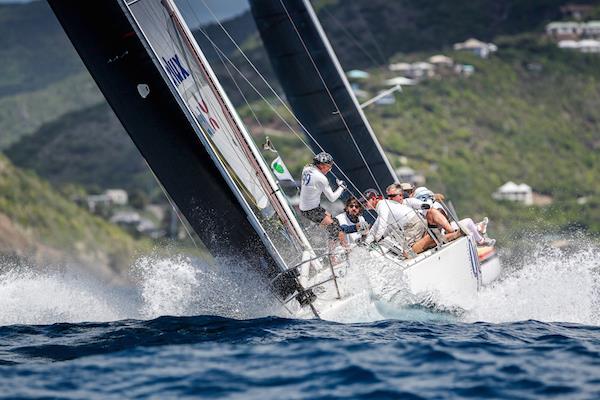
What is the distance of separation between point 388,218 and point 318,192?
729 millimetres

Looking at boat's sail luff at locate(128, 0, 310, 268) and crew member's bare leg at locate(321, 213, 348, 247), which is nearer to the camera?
boat's sail luff at locate(128, 0, 310, 268)

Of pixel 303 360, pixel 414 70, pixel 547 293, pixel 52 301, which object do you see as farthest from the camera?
pixel 414 70

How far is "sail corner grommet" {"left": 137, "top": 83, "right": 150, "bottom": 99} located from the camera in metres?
9.77

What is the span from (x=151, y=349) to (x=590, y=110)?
4633 cm

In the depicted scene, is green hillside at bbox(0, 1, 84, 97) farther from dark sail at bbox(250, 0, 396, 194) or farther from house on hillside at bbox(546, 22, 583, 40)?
dark sail at bbox(250, 0, 396, 194)

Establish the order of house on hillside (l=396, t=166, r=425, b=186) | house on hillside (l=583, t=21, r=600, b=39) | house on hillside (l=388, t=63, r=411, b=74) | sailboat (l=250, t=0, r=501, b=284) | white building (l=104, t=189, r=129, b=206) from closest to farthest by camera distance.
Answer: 1. sailboat (l=250, t=0, r=501, b=284)
2. house on hillside (l=396, t=166, r=425, b=186)
3. white building (l=104, t=189, r=129, b=206)
4. house on hillside (l=388, t=63, r=411, b=74)
5. house on hillside (l=583, t=21, r=600, b=39)

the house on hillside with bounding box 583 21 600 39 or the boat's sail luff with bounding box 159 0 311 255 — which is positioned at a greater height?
the boat's sail luff with bounding box 159 0 311 255

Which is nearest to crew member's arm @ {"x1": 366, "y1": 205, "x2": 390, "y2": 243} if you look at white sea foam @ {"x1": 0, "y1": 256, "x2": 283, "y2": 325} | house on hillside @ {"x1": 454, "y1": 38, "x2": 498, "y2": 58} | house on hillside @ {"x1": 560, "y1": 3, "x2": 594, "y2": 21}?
white sea foam @ {"x1": 0, "y1": 256, "x2": 283, "y2": 325}

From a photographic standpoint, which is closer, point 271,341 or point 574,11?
point 271,341

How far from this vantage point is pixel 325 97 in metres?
13.6

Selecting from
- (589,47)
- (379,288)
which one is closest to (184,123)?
(379,288)

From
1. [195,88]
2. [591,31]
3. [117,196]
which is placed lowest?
[591,31]

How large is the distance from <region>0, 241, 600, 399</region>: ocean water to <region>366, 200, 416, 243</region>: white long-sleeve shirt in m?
0.88

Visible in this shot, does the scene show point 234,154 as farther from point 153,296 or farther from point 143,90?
point 153,296
